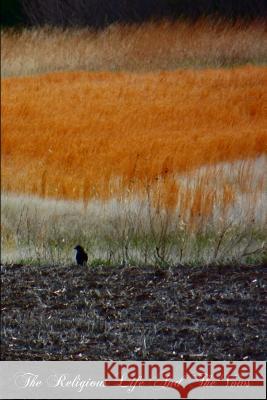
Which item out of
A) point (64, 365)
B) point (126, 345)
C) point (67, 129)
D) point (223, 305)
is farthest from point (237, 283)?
point (67, 129)

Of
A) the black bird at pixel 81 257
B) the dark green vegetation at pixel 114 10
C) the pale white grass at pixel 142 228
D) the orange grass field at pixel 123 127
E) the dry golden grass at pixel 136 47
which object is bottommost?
the black bird at pixel 81 257

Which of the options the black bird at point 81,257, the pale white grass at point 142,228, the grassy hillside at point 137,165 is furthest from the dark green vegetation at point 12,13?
the black bird at point 81,257

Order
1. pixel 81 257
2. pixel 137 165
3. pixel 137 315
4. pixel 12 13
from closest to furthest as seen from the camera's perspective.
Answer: pixel 137 315
pixel 137 165
pixel 81 257
pixel 12 13

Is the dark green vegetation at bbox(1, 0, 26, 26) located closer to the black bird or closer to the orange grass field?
the orange grass field

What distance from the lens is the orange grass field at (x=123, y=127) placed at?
148 inches

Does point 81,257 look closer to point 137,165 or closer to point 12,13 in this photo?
point 137,165

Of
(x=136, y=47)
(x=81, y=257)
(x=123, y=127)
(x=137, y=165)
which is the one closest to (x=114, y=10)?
(x=136, y=47)

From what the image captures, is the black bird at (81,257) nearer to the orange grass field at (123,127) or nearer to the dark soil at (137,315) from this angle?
the dark soil at (137,315)

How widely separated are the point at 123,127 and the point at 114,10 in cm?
48

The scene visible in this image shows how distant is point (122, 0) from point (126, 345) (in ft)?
4.65

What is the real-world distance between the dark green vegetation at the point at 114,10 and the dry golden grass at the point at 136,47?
4cm

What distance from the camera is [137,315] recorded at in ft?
12.3

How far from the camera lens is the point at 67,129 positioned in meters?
4.22

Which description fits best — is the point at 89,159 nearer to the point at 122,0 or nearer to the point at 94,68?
the point at 94,68
